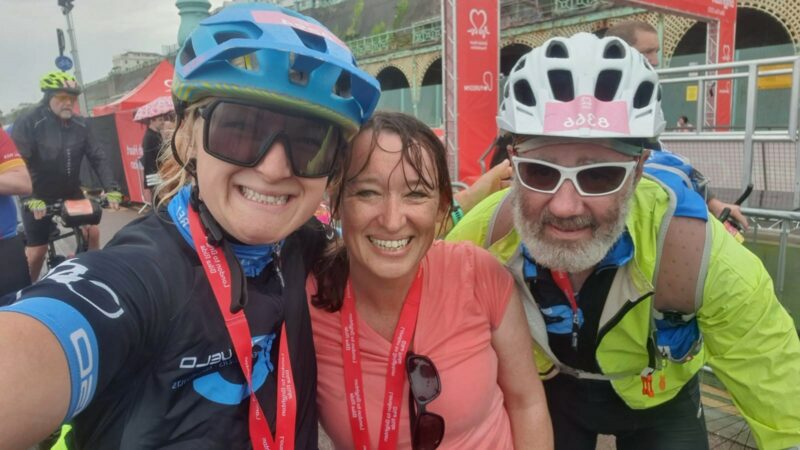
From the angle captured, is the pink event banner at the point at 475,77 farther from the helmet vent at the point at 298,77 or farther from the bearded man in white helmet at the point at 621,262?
the helmet vent at the point at 298,77

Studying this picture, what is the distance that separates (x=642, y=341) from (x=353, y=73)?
4.66 feet

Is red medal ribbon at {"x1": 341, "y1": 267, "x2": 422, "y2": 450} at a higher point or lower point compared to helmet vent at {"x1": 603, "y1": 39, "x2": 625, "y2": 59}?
lower

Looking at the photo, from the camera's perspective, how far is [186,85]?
4.20 feet

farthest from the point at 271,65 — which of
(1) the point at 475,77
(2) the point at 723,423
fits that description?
(1) the point at 475,77

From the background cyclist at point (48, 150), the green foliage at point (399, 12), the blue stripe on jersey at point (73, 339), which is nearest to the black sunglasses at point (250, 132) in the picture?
the blue stripe on jersey at point (73, 339)

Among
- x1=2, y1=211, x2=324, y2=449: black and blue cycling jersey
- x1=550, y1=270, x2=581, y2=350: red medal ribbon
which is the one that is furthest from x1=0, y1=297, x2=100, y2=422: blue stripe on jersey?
x1=550, y1=270, x2=581, y2=350: red medal ribbon

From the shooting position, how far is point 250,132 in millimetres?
1267

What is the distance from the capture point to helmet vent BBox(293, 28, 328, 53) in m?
1.33

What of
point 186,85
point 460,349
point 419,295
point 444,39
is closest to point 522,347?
point 460,349

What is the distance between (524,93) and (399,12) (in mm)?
29780

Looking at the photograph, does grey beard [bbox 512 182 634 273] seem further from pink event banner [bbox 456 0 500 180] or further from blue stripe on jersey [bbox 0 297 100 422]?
pink event banner [bbox 456 0 500 180]

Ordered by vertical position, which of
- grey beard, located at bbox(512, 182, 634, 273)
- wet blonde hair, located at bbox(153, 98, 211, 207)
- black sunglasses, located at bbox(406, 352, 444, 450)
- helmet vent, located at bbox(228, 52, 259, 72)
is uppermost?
helmet vent, located at bbox(228, 52, 259, 72)

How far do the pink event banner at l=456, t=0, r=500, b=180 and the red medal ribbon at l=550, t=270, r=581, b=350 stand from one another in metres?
6.20

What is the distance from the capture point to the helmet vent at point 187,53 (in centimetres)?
137
